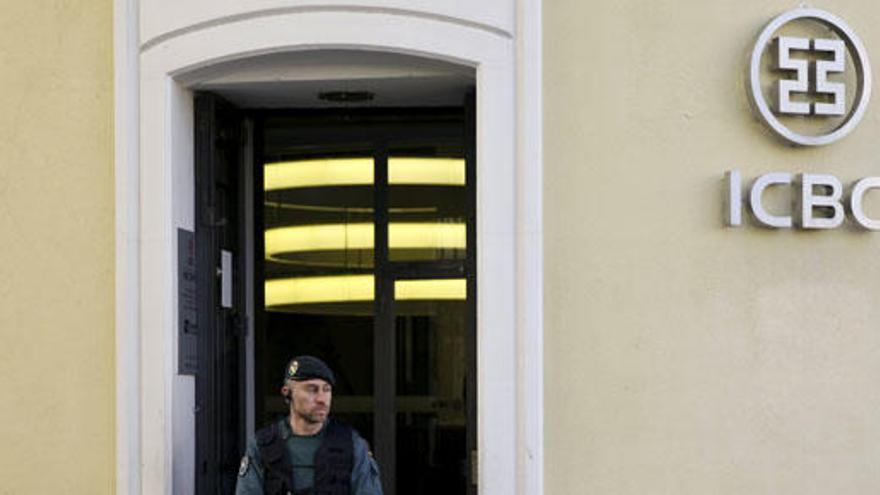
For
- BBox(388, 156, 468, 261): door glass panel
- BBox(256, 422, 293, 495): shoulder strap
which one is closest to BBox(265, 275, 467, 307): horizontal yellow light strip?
BBox(388, 156, 468, 261): door glass panel

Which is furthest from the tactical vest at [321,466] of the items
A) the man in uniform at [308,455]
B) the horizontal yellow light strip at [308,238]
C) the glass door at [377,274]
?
the horizontal yellow light strip at [308,238]

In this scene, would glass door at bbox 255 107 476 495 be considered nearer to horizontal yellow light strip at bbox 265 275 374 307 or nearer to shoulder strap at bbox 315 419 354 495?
horizontal yellow light strip at bbox 265 275 374 307

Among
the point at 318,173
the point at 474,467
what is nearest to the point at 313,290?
the point at 318,173

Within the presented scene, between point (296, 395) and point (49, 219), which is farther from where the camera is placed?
point (49, 219)

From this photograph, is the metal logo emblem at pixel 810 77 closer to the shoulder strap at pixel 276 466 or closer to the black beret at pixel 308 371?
the black beret at pixel 308 371

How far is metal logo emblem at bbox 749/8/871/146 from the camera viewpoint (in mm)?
10141

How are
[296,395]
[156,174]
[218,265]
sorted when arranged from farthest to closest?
[218,265]
[156,174]
[296,395]

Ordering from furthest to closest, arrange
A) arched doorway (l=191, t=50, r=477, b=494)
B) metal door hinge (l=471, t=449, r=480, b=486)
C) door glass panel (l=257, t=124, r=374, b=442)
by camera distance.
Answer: door glass panel (l=257, t=124, r=374, b=442)
arched doorway (l=191, t=50, r=477, b=494)
metal door hinge (l=471, t=449, r=480, b=486)

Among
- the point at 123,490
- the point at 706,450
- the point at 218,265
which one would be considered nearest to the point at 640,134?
the point at 706,450

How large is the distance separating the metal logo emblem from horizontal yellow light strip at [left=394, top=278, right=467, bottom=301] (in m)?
2.32

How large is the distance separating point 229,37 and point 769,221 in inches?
121

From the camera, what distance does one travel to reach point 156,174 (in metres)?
10.3

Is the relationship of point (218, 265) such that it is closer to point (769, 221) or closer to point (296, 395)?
point (296, 395)

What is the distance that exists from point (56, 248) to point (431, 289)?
238 cm
